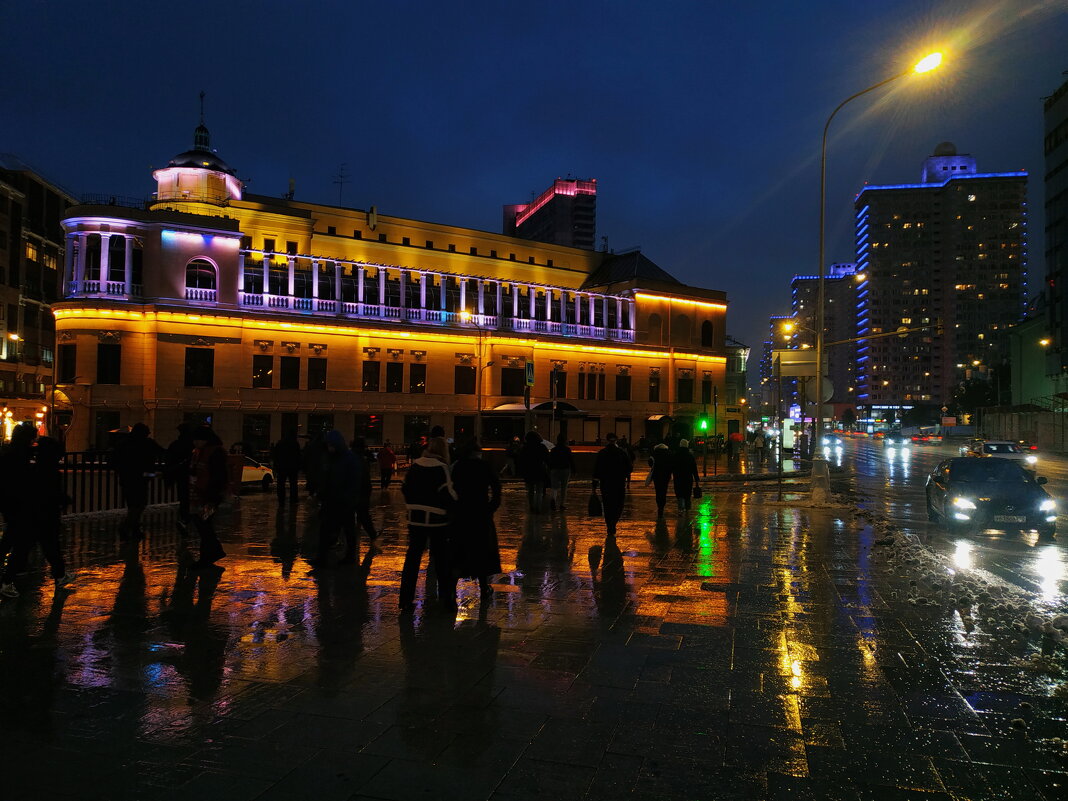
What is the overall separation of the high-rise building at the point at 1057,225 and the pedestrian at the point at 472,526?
277ft

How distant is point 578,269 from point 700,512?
50877 mm

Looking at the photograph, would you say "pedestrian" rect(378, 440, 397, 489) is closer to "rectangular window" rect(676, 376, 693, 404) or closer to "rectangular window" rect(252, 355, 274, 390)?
"rectangular window" rect(252, 355, 274, 390)

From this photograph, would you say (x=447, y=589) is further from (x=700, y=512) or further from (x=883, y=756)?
(x=700, y=512)

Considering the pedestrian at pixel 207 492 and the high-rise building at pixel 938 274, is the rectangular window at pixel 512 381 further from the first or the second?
the high-rise building at pixel 938 274

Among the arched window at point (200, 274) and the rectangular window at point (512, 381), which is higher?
the arched window at point (200, 274)

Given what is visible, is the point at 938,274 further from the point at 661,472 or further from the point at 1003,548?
the point at 1003,548

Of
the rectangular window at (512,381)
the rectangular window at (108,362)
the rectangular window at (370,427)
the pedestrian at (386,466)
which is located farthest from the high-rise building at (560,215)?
the pedestrian at (386,466)

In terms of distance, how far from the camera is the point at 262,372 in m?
41.7

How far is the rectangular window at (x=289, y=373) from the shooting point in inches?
1661

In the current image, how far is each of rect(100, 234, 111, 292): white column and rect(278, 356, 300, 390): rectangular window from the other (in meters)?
9.66

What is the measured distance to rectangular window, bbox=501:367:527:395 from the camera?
5025cm

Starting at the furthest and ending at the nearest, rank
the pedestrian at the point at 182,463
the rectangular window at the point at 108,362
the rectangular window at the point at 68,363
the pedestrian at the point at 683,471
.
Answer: the rectangular window at the point at 108,362, the rectangular window at the point at 68,363, the pedestrian at the point at 683,471, the pedestrian at the point at 182,463

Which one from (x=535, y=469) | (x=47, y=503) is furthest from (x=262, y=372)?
(x=47, y=503)

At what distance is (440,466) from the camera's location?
7.20 meters
